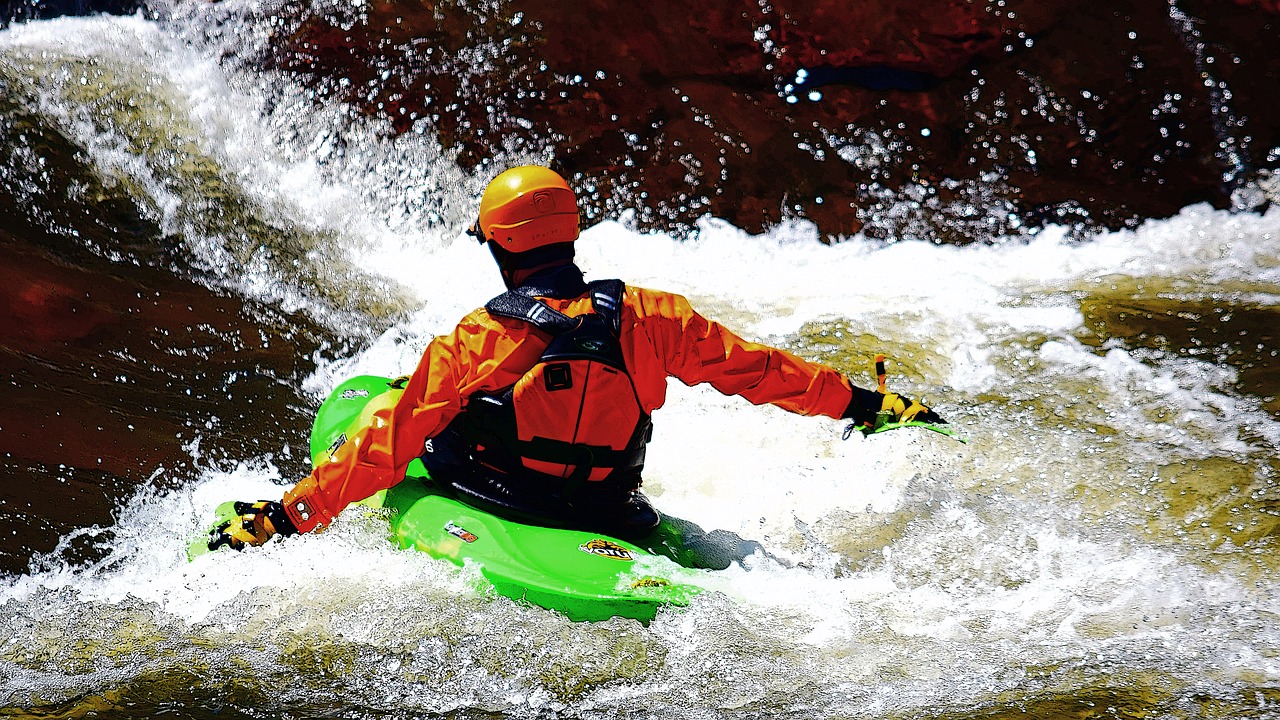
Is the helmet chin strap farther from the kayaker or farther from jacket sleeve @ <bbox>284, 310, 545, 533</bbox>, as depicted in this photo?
jacket sleeve @ <bbox>284, 310, 545, 533</bbox>

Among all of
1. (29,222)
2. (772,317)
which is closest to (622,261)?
(772,317)

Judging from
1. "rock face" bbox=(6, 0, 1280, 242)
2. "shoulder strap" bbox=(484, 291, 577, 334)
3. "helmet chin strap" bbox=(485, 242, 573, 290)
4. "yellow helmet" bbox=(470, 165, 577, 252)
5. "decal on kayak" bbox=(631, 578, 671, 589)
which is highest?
"rock face" bbox=(6, 0, 1280, 242)

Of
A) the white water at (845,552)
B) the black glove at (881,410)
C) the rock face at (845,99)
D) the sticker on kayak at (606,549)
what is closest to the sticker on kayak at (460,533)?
the white water at (845,552)

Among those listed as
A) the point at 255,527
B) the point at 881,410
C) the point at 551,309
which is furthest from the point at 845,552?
the point at 255,527

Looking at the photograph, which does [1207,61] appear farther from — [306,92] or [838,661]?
[306,92]

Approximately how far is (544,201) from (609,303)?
34cm

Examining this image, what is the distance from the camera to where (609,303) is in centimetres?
283

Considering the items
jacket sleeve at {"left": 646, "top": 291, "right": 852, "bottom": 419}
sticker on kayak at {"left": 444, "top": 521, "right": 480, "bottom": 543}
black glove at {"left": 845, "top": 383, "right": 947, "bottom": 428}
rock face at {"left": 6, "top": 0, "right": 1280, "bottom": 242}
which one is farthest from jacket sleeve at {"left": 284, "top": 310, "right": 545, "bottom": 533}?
rock face at {"left": 6, "top": 0, "right": 1280, "bottom": 242}

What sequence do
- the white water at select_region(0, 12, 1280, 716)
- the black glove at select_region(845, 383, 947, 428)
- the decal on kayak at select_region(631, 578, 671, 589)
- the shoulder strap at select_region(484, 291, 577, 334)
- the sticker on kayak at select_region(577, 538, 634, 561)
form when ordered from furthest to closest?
the black glove at select_region(845, 383, 947, 428) < the sticker on kayak at select_region(577, 538, 634, 561) < the decal on kayak at select_region(631, 578, 671, 589) < the shoulder strap at select_region(484, 291, 577, 334) < the white water at select_region(0, 12, 1280, 716)

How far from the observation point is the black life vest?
2793mm

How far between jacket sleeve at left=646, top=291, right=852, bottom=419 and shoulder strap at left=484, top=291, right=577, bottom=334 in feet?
0.97

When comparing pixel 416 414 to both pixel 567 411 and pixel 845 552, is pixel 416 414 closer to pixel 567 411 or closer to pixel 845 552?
pixel 567 411

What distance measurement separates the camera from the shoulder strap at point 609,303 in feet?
9.26

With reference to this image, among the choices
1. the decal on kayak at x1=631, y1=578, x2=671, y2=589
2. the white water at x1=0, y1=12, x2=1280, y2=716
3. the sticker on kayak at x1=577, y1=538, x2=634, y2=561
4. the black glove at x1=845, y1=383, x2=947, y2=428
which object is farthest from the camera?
the black glove at x1=845, y1=383, x2=947, y2=428
